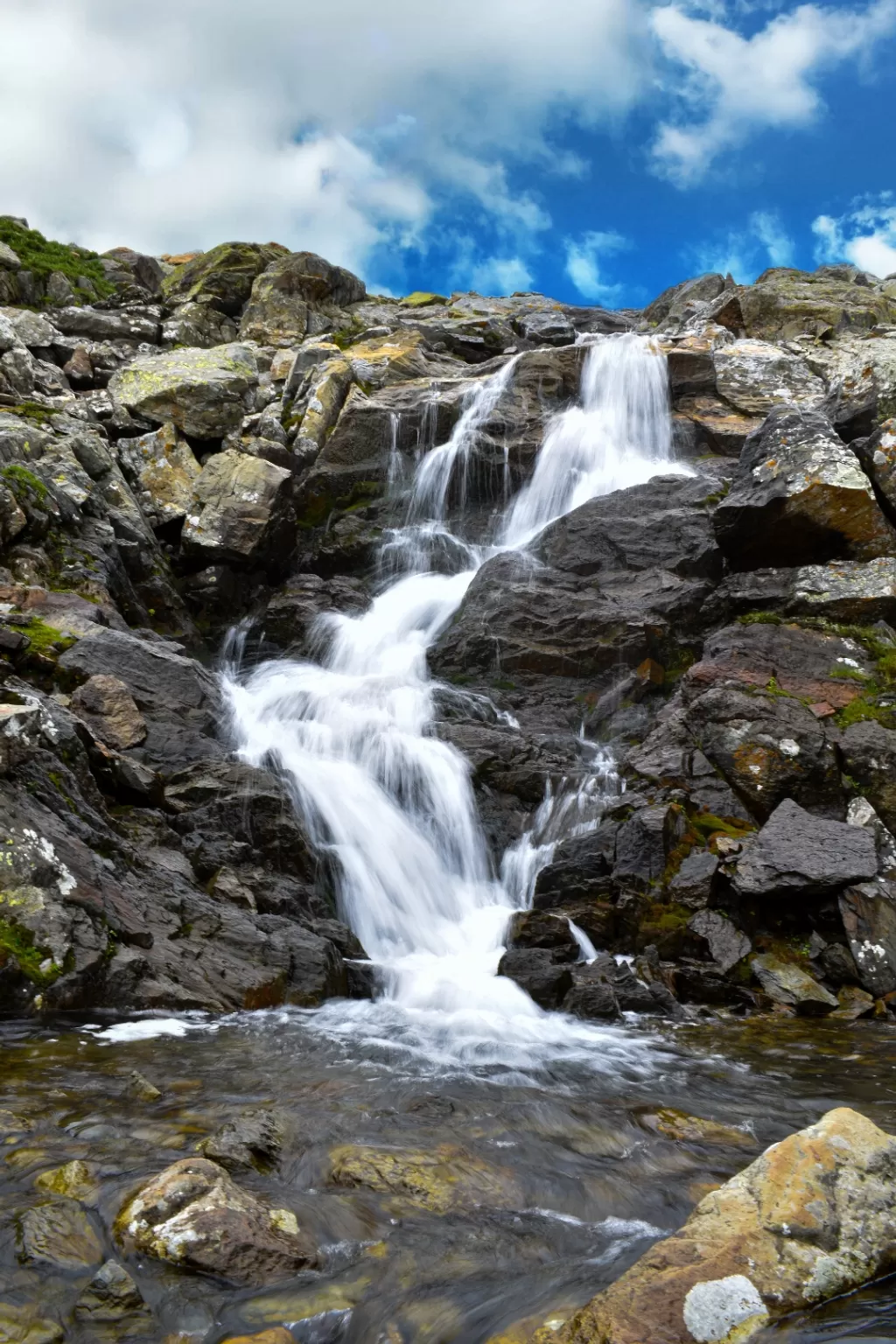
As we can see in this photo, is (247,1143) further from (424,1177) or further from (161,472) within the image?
(161,472)

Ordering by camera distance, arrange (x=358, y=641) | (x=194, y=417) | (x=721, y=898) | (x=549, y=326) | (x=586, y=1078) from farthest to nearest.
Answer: (x=549, y=326) → (x=194, y=417) → (x=358, y=641) → (x=721, y=898) → (x=586, y=1078)

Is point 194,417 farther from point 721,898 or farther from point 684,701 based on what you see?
point 721,898

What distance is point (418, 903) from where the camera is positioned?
1243 cm

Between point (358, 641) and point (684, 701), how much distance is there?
736 cm

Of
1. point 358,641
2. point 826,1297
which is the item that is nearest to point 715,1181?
point 826,1297

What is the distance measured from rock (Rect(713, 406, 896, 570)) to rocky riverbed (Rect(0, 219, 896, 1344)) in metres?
0.09

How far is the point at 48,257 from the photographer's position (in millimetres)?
34625

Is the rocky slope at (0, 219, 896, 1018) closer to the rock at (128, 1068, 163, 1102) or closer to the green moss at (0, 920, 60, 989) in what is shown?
the green moss at (0, 920, 60, 989)

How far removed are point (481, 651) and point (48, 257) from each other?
27688 millimetres

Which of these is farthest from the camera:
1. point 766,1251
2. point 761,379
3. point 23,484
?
point 761,379

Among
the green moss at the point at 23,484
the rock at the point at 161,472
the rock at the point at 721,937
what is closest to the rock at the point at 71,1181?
the rock at the point at 721,937

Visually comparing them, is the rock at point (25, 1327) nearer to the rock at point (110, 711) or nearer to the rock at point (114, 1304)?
the rock at point (114, 1304)

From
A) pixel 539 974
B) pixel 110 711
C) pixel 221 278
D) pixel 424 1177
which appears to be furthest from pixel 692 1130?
pixel 221 278

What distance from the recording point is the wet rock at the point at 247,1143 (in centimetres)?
510
